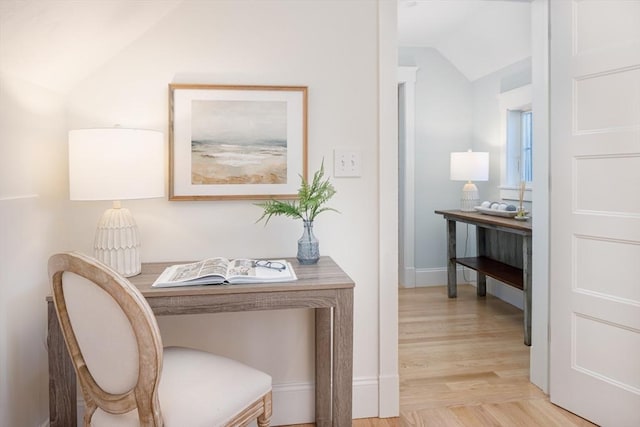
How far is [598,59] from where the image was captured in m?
2.00

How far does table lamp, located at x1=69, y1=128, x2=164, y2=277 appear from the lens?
161 cm

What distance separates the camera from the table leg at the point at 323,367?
1.97 metres

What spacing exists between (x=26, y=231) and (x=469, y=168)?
3522 millimetres

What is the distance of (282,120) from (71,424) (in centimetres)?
143

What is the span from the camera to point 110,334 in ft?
3.94

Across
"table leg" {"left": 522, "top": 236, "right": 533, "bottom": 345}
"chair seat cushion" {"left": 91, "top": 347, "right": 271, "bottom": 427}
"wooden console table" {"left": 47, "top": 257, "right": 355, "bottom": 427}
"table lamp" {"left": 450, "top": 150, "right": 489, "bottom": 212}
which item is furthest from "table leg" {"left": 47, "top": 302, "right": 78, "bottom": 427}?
"table lamp" {"left": 450, "top": 150, "right": 489, "bottom": 212}

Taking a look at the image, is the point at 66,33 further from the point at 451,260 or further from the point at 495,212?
the point at 451,260

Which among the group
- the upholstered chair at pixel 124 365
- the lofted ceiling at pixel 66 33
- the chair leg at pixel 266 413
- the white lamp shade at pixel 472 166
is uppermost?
the lofted ceiling at pixel 66 33

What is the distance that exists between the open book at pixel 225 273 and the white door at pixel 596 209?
1.37 metres

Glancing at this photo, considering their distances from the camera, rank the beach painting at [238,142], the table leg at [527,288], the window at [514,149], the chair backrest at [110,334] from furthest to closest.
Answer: the window at [514,149] → the table leg at [527,288] → the beach painting at [238,142] → the chair backrest at [110,334]

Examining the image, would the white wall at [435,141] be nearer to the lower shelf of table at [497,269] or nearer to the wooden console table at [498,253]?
the wooden console table at [498,253]

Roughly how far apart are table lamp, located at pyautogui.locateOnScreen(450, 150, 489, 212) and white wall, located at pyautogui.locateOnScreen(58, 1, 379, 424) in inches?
90.2

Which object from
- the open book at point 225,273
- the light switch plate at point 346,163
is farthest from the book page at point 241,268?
the light switch plate at point 346,163

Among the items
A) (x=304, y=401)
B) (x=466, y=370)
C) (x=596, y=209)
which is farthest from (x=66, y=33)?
(x=466, y=370)
